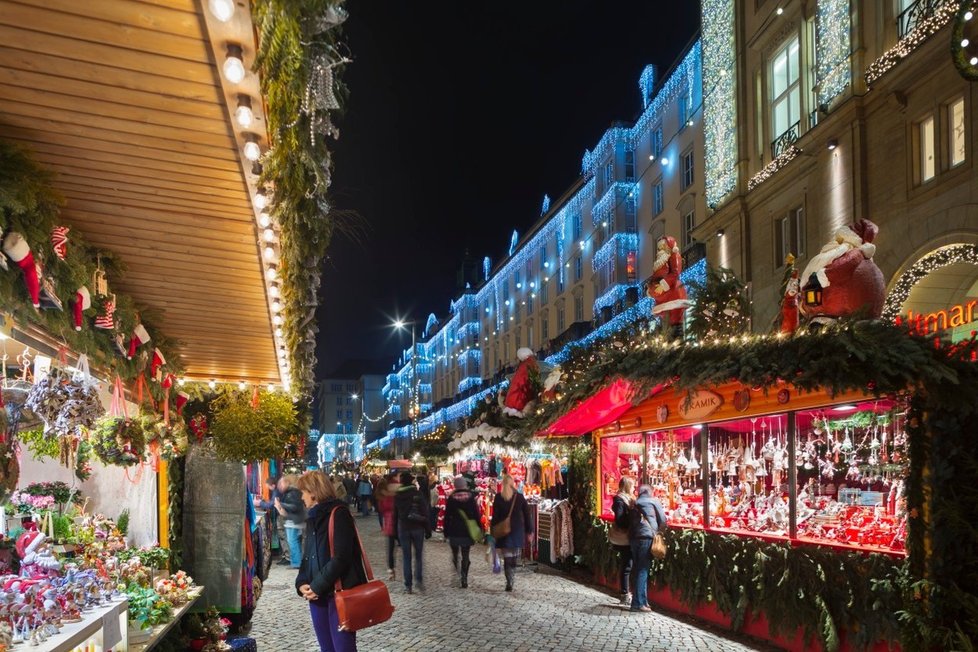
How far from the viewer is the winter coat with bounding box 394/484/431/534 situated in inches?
503

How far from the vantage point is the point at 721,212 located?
20.9 m

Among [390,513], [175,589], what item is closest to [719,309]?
[175,589]

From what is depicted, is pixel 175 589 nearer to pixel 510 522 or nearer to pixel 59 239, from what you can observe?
pixel 59 239

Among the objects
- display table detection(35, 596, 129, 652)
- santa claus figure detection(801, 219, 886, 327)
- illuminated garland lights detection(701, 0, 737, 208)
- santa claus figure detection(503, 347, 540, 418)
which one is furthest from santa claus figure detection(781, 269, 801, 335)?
illuminated garland lights detection(701, 0, 737, 208)

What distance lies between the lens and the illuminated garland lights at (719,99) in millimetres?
20484

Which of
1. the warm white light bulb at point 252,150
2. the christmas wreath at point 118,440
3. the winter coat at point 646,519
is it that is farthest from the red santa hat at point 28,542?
the winter coat at point 646,519

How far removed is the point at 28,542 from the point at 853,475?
23.4 feet

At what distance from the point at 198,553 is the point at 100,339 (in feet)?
10.6

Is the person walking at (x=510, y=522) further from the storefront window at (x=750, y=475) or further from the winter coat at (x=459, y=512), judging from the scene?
the storefront window at (x=750, y=475)

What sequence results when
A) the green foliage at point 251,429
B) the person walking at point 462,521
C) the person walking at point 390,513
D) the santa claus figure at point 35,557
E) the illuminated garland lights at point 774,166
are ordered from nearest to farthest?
the santa claus figure at point 35,557 → the green foliage at point 251,429 → the person walking at point 462,521 → the person walking at point 390,513 → the illuminated garland lights at point 774,166

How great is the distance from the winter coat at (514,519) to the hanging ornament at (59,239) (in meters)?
8.85

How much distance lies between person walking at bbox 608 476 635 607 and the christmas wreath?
6.13m

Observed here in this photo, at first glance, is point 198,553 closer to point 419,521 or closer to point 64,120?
point 419,521

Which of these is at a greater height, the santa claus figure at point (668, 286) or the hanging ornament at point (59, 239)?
the santa claus figure at point (668, 286)
